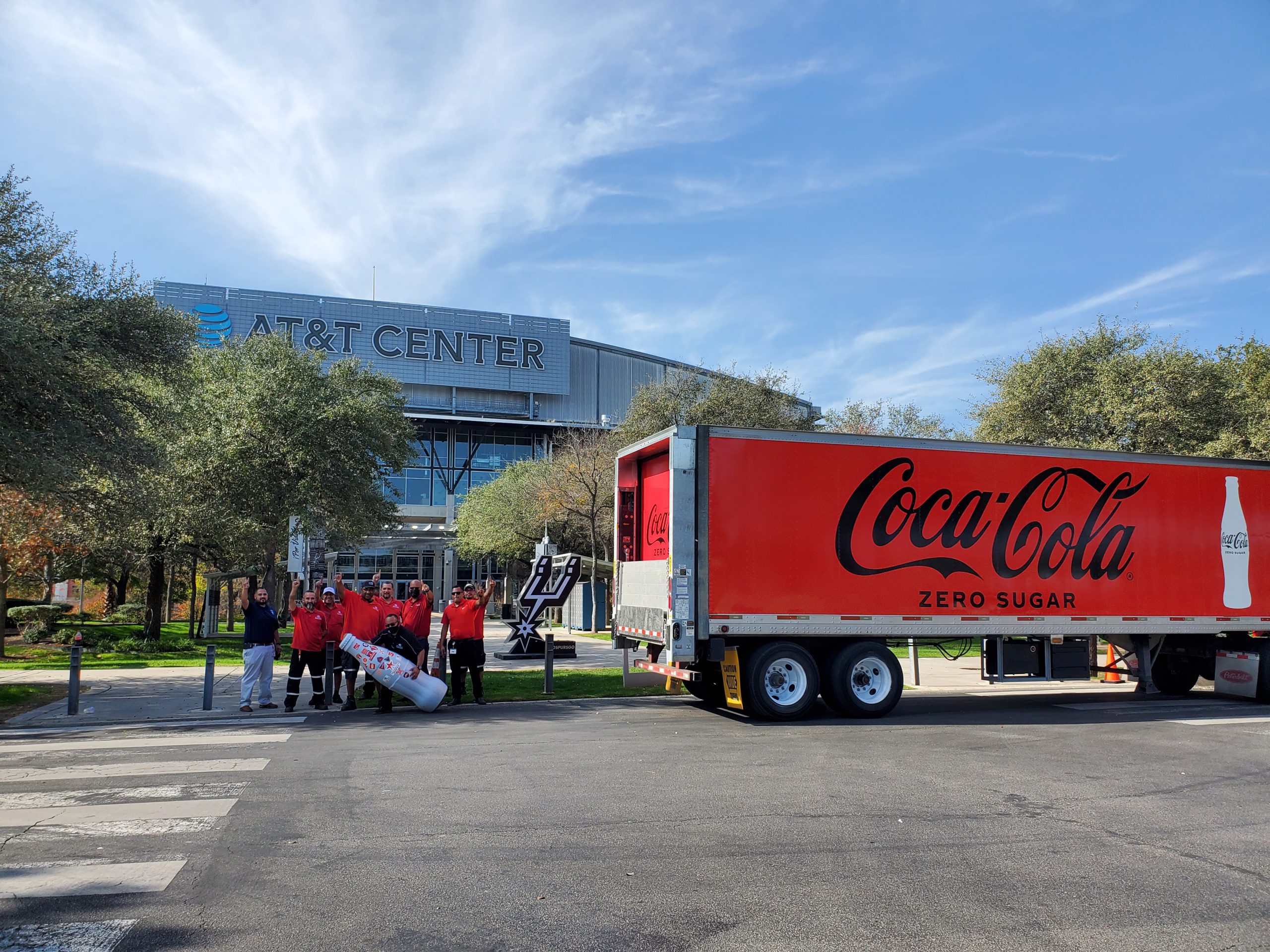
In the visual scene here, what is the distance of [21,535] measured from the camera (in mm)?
21906

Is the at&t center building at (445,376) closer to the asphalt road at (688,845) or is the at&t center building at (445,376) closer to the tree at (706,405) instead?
the tree at (706,405)

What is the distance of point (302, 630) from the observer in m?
13.6

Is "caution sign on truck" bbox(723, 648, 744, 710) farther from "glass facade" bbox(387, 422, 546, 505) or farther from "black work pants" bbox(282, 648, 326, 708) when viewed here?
"glass facade" bbox(387, 422, 546, 505)

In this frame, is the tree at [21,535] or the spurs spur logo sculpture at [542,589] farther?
the spurs spur logo sculpture at [542,589]

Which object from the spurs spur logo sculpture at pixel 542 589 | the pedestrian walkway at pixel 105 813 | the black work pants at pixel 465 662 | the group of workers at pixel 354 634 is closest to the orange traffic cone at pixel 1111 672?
the black work pants at pixel 465 662

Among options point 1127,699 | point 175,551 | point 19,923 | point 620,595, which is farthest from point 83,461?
point 1127,699

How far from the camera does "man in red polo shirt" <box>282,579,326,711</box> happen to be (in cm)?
1352

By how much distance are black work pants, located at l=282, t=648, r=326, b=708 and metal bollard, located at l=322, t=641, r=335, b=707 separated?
5cm

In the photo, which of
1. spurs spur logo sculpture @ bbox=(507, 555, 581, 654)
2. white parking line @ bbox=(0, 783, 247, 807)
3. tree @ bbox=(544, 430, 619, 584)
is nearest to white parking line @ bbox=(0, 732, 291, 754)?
white parking line @ bbox=(0, 783, 247, 807)

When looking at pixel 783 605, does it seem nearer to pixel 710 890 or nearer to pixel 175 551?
pixel 710 890

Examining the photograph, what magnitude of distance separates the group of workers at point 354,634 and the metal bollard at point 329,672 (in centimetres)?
6

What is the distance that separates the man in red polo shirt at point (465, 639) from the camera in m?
13.6

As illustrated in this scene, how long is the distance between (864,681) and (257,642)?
834 centimetres

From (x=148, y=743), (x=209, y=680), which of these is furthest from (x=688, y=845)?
(x=209, y=680)
